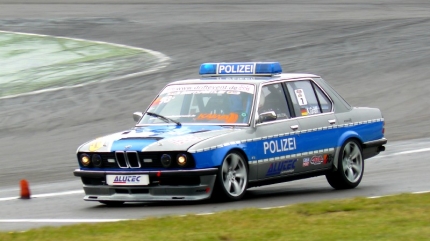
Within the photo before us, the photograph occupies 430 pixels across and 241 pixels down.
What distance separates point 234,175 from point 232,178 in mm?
40

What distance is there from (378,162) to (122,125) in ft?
18.6

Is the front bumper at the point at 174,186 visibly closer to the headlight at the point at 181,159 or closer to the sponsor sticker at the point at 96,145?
the headlight at the point at 181,159

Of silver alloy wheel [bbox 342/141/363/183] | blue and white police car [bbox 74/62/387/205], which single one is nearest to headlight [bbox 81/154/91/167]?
blue and white police car [bbox 74/62/387/205]

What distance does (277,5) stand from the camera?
1420 inches

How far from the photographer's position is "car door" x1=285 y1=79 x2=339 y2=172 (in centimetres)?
1169

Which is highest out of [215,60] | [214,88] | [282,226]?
[215,60]

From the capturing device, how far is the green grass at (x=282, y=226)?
25.8ft

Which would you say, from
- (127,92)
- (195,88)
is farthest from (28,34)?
(195,88)

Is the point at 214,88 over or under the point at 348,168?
over

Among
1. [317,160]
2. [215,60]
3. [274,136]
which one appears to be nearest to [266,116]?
[274,136]

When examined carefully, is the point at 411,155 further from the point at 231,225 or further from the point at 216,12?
the point at 216,12

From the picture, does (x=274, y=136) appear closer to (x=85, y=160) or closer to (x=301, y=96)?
(x=301, y=96)

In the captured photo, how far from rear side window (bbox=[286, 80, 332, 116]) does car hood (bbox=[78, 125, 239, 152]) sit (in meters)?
1.18

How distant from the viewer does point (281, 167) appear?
11406 mm
